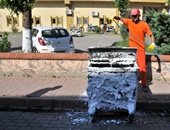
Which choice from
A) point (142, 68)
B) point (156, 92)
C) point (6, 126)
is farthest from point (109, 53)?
point (6, 126)

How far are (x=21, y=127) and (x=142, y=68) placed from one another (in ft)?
10.2

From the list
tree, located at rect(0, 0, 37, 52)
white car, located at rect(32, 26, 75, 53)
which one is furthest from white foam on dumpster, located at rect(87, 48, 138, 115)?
white car, located at rect(32, 26, 75, 53)

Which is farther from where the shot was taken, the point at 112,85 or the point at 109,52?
the point at 109,52

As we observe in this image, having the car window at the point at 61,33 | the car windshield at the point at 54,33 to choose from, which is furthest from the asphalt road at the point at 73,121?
the car window at the point at 61,33

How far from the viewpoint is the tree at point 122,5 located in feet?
90.8

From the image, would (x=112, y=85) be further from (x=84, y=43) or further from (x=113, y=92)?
(x=84, y=43)

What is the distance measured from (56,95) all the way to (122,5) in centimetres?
2343

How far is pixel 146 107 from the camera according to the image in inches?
223

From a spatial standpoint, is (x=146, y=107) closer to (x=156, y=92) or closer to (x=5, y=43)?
(x=156, y=92)

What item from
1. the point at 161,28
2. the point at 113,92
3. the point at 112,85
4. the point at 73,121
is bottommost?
the point at 73,121

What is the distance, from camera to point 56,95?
6129 millimetres

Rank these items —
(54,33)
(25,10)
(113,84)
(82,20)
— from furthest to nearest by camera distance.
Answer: (82,20) < (54,33) < (25,10) < (113,84)

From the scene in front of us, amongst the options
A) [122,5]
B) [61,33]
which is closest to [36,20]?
[122,5]

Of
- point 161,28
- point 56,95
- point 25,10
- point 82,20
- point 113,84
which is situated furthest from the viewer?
point 82,20
